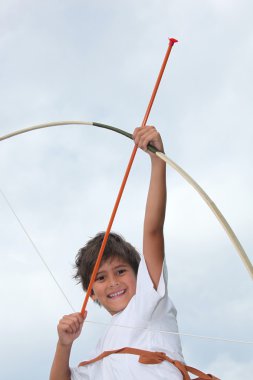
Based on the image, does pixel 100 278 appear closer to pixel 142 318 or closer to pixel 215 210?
pixel 142 318

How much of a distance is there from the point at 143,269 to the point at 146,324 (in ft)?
0.76

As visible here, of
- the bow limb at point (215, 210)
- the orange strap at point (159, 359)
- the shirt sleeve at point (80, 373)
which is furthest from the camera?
the shirt sleeve at point (80, 373)

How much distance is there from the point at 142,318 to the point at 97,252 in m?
0.50

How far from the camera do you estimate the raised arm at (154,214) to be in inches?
109

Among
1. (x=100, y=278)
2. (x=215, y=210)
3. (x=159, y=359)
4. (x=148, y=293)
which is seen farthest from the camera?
(x=100, y=278)

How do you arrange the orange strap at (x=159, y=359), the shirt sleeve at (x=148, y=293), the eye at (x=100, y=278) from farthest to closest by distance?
the eye at (x=100, y=278), the shirt sleeve at (x=148, y=293), the orange strap at (x=159, y=359)

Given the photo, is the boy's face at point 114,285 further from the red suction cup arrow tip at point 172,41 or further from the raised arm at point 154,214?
the red suction cup arrow tip at point 172,41

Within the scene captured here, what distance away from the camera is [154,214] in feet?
9.05

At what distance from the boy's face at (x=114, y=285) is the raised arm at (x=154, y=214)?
186mm

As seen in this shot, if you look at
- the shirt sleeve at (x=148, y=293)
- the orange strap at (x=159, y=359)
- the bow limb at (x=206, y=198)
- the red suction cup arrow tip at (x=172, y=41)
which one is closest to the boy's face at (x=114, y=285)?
the shirt sleeve at (x=148, y=293)

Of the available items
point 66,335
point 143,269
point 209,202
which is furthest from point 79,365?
point 209,202

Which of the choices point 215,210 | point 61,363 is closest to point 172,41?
point 215,210

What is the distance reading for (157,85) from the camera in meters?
Result: 2.90

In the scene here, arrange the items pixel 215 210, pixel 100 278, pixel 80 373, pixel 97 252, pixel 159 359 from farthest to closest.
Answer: pixel 97 252 < pixel 100 278 < pixel 80 373 < pixel 159 359 < pixel 215 210
